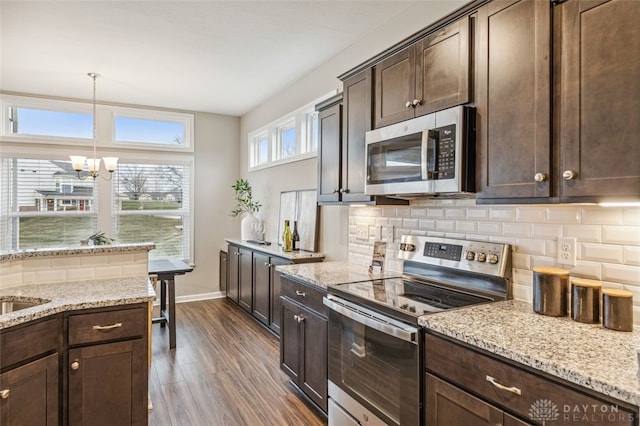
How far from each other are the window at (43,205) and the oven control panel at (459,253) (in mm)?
4696

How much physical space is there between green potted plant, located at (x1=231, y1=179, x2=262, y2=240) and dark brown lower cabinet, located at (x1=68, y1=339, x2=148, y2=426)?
3261 mm

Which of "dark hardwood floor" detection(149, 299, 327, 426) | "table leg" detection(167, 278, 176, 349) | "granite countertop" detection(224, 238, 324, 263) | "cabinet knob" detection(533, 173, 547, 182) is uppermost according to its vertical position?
"cabinet knob" detection(533, 173, 547, 182)

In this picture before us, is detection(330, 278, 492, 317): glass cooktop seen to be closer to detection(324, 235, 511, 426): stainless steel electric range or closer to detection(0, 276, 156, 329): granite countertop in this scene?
detection(324, 235, 511, 426): stainless steel electric range

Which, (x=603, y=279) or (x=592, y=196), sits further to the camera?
(x=603, y=279)

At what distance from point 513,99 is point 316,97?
→ 2.67 m

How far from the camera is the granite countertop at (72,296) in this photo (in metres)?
1.79

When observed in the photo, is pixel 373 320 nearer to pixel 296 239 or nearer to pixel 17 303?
pixel 17 303

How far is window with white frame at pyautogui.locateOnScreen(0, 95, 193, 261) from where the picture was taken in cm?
486

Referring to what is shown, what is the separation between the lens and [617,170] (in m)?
1.30

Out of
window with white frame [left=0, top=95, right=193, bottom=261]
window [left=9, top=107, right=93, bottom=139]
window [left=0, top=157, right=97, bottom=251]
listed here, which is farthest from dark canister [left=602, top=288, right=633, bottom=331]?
window [left=9, top=107, right=93, bottom=139]

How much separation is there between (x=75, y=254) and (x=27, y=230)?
3370 millimetres

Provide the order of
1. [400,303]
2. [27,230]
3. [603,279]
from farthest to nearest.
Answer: [27,230] < [400,303] < [603,279]

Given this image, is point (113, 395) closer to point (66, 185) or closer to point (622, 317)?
point (622, 317)

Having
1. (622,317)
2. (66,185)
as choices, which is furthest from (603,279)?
(66,185)
